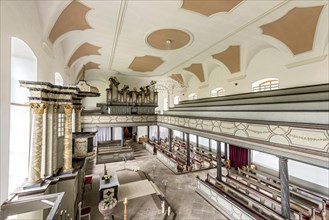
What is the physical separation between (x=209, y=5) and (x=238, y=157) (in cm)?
862

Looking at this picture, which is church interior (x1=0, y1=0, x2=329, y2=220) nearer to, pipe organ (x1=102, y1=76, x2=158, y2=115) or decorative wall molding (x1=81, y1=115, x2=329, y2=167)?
decorative wall molding (x1=81, y1=115, x2=329, y2=167)

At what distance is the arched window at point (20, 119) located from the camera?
3.44 meters

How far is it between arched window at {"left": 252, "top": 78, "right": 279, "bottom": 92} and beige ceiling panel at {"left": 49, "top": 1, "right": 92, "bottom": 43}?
7.57m

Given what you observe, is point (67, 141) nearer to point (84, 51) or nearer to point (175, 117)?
point (84, 51)

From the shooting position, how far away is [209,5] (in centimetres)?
414

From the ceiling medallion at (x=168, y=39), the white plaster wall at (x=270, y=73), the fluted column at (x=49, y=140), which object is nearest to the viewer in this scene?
the fluted column at (x=49, y=140)

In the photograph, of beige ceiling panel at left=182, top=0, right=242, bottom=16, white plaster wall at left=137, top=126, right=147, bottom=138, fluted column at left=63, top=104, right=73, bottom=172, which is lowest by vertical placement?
white plaster wall at left=137, top=126, right=147, bottom=138

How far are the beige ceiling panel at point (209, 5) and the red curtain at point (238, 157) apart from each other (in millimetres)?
7886

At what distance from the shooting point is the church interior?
3.09 m

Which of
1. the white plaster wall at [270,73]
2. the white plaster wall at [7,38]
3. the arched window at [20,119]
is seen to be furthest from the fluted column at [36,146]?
the white plaster wall at [270,73]

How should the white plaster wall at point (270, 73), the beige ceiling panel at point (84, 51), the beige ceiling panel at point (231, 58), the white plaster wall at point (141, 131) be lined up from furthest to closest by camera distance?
the white plaster wall at point (141, 131), the beige ceiling panel at point (231, 58), the beige ceiling panel at point (84, 51), the white plaster wall at point (270, 73)

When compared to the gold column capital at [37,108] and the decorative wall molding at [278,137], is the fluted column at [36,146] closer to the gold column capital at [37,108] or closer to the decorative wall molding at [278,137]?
the gold column capital at [37,108]

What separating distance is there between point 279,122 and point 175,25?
175 inches

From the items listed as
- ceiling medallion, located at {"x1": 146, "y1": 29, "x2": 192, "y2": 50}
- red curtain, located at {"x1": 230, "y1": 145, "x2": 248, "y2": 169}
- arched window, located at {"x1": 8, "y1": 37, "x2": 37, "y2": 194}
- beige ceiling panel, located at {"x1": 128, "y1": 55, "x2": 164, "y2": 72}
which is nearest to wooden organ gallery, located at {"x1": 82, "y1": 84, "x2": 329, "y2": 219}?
red curtain, located at {"x1": 230, "y1": 145, "x2": 248, "y2": 169}
